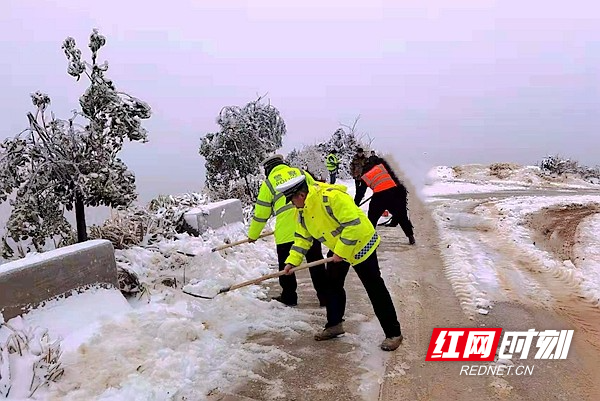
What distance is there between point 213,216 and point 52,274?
390 centimetres

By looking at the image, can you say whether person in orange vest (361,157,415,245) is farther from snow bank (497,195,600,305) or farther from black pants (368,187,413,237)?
snow bank (497,195,600,305)

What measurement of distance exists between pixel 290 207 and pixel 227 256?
211cm

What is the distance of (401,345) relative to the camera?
4.53m

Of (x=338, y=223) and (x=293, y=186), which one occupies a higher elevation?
(x=293, y=186)

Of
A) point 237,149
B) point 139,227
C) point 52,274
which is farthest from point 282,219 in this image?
point 237,149

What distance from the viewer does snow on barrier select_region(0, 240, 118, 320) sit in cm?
398

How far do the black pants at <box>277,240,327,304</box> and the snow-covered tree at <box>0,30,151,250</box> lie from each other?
7.06 ft

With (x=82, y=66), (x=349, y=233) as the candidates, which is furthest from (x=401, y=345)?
(x=82, y=66)

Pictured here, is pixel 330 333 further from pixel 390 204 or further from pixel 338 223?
pixel 390 204

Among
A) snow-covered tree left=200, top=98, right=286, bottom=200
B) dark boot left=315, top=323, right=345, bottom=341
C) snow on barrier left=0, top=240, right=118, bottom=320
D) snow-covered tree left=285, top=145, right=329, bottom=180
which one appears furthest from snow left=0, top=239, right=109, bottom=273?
snow-covered tree left=285, top=145, right=329, bottom=180

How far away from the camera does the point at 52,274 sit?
4387 millimetres

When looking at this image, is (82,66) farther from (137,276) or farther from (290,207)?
(290,207)

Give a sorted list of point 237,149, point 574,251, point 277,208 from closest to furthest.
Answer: point 277,208, point 574,251, point 237,149

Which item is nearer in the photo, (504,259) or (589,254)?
(504,259)
